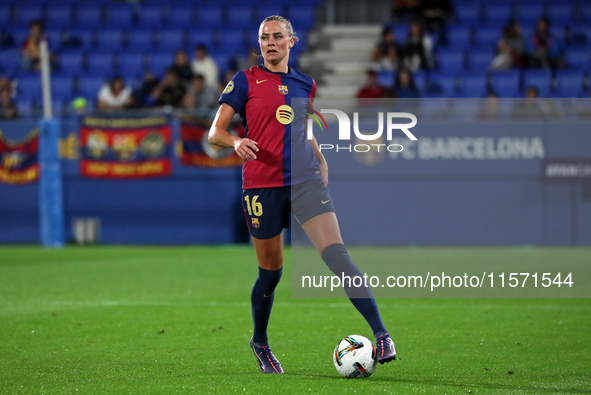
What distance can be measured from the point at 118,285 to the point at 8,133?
7.11 m

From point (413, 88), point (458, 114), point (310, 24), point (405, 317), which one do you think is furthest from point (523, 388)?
point (310, 24)

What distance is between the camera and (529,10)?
62.8 ft

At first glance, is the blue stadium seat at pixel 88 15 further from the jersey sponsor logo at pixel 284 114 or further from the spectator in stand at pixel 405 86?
the jersey sponsor logo at pixel 284 114

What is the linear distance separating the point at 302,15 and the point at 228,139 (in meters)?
15.7

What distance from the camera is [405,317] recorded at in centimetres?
765

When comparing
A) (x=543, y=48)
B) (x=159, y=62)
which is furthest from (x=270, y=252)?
(x=159, y=62)

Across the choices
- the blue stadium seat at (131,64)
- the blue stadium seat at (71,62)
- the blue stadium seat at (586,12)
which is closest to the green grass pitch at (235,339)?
the blue stadium seat at (131,64)

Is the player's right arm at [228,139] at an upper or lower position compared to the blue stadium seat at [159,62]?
upper

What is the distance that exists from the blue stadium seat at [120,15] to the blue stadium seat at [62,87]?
8.55ft

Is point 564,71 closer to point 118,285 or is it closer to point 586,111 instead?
point 586,111

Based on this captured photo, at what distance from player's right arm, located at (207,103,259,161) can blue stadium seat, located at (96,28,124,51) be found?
601 inches

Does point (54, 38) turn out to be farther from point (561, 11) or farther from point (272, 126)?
point (272, 126)

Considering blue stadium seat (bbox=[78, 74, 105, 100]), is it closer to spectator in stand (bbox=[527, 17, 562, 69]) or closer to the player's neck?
spectator in stand (bbox=[527, 17, 562, 69])

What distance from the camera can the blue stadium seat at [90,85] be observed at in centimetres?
1800
